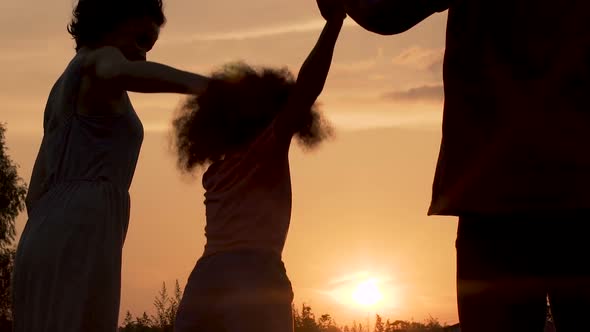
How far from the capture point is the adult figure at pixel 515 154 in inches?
105

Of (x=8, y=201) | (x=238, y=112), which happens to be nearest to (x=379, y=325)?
(x=238, y=112)

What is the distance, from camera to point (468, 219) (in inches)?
112

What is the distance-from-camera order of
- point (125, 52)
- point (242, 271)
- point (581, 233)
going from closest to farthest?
1. point (581, 233)
2. point (242, 271)
3. point (125, 52)

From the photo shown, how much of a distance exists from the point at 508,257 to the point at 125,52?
8.06 feet

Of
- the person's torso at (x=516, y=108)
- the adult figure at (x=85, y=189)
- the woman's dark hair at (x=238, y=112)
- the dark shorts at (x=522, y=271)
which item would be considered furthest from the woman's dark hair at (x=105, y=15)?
the dark shorts at (x=522, y=271)

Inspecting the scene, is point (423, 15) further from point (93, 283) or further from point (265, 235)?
point (93, 283)

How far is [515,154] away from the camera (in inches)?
107

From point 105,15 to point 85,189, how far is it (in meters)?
0.81

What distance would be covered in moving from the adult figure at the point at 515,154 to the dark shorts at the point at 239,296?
59.2 inches

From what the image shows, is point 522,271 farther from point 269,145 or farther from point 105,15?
point 105,15

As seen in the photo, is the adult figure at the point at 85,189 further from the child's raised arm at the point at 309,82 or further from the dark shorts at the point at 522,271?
the dark shorts at the point at 522,271

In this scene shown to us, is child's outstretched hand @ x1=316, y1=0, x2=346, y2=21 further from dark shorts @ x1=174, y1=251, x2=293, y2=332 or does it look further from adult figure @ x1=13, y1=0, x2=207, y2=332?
dark shorts @ x1=174, y1=251, x2=293, y2=332

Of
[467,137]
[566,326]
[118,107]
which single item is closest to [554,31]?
[467,137]

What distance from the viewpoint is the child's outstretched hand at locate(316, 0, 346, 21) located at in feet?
13.4
